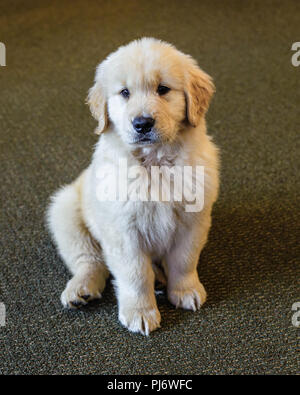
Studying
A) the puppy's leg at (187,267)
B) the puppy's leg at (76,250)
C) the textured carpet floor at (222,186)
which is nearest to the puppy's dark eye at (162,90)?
the puppy's leg at (187,267)

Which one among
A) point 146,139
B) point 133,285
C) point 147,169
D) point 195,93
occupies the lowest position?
point 133,285

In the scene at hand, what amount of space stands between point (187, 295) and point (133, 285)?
21cm

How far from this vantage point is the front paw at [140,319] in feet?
5.62

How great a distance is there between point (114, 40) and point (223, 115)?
4.26 ft

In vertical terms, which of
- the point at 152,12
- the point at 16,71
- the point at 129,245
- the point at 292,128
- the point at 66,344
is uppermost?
the point at 152,12

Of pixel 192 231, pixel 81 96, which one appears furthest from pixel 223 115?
pixel 192 231

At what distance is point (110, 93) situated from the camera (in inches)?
63.5

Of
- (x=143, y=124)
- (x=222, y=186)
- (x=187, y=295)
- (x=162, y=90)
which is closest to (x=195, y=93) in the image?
(x=162, y=90)

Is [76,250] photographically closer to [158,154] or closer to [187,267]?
[187,267]

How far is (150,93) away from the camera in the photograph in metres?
1.55

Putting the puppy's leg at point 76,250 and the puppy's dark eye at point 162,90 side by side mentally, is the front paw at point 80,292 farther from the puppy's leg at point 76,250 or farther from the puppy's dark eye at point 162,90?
the puppy's dark eye at point 162,90

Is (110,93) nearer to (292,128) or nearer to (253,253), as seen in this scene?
(253,253)

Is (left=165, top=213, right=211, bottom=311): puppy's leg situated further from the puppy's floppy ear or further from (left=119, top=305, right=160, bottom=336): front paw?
the puppy's floppy ear

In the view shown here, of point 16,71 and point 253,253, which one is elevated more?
point 16,71
